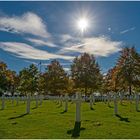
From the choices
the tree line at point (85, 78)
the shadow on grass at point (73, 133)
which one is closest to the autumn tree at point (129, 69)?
the tree line at point (85, 78)

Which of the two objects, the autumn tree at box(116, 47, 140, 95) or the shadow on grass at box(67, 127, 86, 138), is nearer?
the shadow on grass at box(67, 127, 86, 138)

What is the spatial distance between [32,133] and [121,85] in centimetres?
5829

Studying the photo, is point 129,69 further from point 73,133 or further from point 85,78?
point 73,133

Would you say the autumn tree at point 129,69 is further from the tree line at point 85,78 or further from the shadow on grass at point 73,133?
the shadow on grass at point 73,133

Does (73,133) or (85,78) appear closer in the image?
(73,133)

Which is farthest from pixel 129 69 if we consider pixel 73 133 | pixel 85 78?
pixel 73 133

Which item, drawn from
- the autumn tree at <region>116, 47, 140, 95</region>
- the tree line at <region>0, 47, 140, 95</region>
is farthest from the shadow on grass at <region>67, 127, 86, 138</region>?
the autumn tree at <region>116, 47, 140, 95</region>

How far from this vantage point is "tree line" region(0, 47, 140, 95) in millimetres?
66688

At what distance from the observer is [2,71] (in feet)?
285

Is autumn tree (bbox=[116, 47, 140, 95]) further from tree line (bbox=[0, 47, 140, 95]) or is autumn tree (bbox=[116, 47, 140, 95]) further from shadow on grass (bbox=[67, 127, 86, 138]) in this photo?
shadow on grass (bbox=[67, 127, 86, 138])

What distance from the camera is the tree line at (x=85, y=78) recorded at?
2625 inches

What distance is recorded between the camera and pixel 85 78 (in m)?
68.6

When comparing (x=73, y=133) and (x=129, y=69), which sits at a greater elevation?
(x=129, y=69)

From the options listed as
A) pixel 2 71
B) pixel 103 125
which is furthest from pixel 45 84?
pixel 103 125
